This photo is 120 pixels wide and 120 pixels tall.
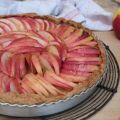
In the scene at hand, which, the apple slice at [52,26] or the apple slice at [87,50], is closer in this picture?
the apple slice at [87,50]

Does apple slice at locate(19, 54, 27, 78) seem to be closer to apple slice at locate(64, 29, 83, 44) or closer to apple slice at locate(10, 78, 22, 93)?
apple slice at locate(10, 78, 22, 93)

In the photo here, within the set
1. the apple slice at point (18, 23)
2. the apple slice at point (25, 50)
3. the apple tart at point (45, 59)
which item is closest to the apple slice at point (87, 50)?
the apple tart at point (45, 59)

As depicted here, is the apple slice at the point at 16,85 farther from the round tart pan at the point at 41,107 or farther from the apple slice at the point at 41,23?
the apple slice at the point at 41,23

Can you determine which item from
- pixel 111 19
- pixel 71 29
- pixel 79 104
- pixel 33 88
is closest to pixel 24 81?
pixel 33 88

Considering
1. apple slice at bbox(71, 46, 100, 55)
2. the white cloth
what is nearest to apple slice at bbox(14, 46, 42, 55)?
apple slice at bbox(71, 46, 100, 55)

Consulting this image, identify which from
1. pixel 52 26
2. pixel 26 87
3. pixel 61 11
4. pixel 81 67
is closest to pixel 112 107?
pixel 81 67
